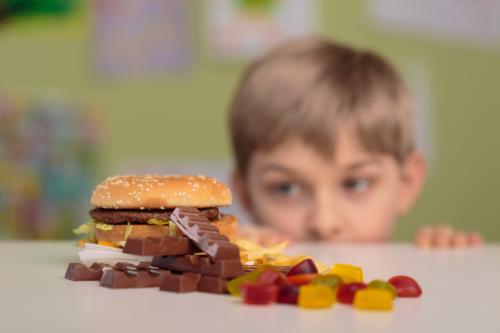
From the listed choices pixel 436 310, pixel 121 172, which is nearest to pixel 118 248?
pixel 436 310

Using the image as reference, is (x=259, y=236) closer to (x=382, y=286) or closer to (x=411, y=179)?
(x=411, y=179)

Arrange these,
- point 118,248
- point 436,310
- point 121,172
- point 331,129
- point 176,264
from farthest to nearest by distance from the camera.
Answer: point 121,172, point 331,129, point 118,248, point 176,264, point 436,310

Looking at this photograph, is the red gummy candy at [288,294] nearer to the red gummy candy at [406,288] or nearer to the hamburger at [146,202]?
the red gummy candy at [406,288]

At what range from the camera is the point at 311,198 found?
7.30 feet

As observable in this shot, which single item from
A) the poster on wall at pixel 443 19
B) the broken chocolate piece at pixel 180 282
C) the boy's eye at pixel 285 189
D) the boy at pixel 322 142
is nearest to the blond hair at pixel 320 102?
the boy at pixel 322 142

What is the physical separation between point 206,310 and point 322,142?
136cm

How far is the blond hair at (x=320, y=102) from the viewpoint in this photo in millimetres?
2225

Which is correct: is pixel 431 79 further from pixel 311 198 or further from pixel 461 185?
pixel 311 198

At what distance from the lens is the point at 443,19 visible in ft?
11.8

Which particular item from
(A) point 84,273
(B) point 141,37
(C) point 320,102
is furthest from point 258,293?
(B) point 141,37

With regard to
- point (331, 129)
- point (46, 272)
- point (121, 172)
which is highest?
point (331, 129)

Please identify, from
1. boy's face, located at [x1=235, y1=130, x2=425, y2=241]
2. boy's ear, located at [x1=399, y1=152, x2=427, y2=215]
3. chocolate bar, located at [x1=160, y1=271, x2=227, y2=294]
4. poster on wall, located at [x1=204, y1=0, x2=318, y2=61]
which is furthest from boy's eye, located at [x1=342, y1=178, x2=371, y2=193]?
poster on wall, located at [x1=204, y1=0, x2=318, y2=61]

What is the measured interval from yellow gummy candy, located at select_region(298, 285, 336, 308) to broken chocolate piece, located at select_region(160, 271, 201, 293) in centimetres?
16

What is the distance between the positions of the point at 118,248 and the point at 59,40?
2.57 m
